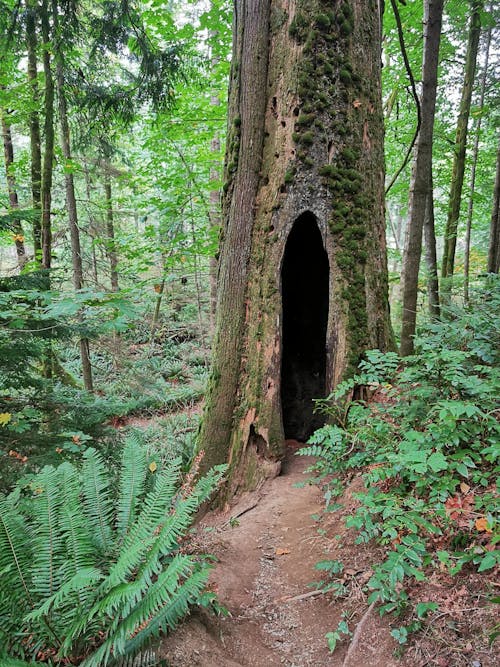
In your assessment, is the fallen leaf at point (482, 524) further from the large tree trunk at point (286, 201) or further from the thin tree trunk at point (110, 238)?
the thin tree trunk at point (110, 238)

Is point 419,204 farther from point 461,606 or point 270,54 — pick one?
point 461,606

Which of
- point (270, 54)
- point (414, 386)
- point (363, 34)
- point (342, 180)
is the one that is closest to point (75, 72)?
point (270, 54)

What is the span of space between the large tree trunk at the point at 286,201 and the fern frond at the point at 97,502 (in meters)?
1.85

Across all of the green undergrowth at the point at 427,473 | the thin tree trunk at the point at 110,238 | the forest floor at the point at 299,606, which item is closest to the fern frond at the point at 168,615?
the forest floor at the point at 299,606

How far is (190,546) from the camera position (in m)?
2.43

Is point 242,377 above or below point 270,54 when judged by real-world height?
below

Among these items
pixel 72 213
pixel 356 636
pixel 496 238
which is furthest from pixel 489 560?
pixel 496 238

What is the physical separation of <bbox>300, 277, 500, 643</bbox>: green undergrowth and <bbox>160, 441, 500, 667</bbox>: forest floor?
83 millimetres

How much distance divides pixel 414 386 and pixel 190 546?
198cm

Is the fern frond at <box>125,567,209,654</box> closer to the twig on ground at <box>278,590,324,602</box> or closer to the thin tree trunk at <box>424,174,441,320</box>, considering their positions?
the twig on ground at <box>278,590,324,602</box>

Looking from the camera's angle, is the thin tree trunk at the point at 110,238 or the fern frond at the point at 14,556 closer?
the fern frond at the point at 14,556

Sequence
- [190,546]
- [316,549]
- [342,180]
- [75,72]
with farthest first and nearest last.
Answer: [75,72], [342,180], [316,549], [190,546]

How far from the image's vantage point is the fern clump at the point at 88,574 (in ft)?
4.84

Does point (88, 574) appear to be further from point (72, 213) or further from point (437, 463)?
point (72, 213)
